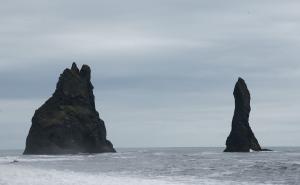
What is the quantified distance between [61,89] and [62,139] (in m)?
15.4

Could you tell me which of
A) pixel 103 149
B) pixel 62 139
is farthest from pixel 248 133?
pixel 62 139

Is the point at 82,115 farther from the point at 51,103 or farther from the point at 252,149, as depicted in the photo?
the point at 252,149

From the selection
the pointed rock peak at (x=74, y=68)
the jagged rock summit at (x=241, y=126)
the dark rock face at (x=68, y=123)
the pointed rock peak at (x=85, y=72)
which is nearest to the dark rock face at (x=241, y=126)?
the jagged rock summit at (x=241, y=126)

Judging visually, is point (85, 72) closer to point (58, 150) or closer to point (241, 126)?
point (58, 150)

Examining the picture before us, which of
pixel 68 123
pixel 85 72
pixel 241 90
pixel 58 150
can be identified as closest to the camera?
pixel 58 150

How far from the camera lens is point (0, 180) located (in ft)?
122

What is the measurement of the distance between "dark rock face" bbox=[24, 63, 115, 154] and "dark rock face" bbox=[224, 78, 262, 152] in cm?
3701

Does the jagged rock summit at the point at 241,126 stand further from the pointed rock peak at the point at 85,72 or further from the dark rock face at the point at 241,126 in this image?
the pointed rock peak at the point at 85,72

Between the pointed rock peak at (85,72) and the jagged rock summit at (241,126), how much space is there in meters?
43.7

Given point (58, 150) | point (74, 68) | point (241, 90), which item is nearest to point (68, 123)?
point (58, 150)

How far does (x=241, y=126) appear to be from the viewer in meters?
169

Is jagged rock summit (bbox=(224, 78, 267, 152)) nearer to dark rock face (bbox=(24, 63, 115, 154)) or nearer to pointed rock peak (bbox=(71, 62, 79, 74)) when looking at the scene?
dark rock face (bbox=(24, 63, 115, 154))

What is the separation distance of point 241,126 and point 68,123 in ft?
158

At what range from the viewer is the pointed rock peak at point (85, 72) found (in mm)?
178375
